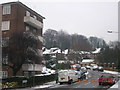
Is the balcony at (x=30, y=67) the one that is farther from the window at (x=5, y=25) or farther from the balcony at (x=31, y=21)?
the balcony at (x=31, y=21)

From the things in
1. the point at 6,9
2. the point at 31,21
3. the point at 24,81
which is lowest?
the point at 24,81

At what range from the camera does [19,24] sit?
4534cm

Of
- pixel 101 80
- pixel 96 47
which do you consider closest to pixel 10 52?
pixel 101 80

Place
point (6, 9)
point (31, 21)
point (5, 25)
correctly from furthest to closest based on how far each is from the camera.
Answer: point (31, 21), point (6, 9), point (5, 25)

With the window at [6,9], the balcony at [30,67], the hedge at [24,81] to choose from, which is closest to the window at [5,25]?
the window at [6,9]

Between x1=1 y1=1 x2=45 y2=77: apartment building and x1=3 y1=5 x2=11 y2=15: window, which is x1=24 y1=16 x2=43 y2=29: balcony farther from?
x1=3 y1=5 x2=11 y2=15: window

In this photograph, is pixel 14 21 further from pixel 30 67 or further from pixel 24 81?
pixel 24 81

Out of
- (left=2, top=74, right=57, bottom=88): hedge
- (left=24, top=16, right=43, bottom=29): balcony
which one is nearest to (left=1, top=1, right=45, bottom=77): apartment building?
(left=24, top=16, right=43, bottom=29): balcony

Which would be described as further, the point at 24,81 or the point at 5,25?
Result: the point at 5,25

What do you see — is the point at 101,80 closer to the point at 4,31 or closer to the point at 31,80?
the point at 31,80

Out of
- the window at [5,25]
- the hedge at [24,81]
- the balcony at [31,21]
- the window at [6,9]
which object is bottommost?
the hedge at [24,81]

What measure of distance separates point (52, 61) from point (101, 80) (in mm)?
47288

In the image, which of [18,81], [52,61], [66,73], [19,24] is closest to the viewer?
[18,81]

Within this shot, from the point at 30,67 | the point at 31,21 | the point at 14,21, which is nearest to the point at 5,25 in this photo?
the point at 14,21
